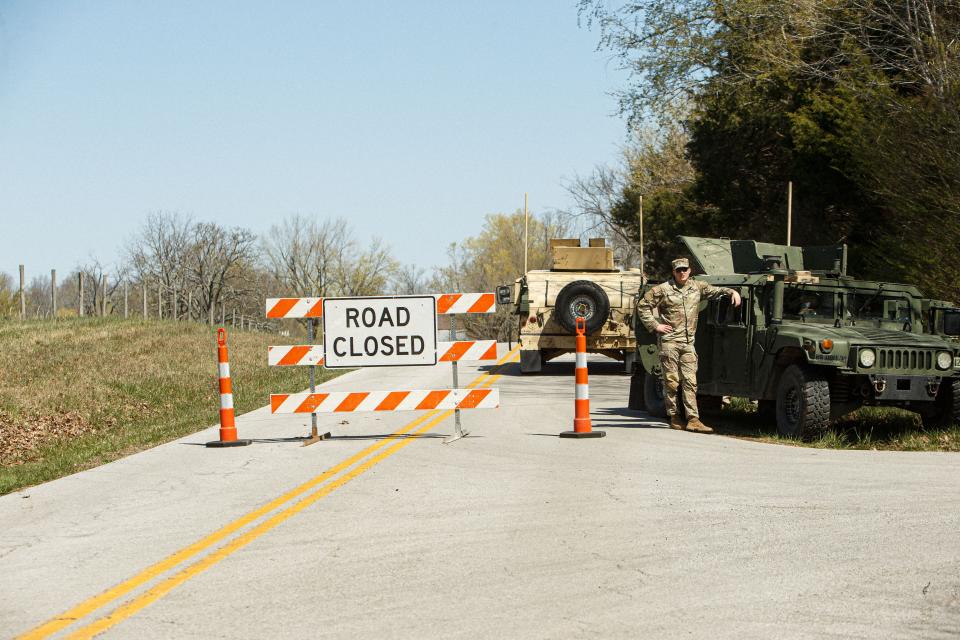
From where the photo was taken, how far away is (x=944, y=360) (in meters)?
12.4

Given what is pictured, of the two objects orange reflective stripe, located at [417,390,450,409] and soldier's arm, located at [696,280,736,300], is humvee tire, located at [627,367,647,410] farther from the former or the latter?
orange reflective stripe, located at [417,390,450,409]

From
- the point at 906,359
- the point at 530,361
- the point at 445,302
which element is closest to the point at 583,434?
the point at 445,302

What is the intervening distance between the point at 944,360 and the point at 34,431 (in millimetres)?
13254

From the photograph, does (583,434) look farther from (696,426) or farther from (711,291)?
(711,291)

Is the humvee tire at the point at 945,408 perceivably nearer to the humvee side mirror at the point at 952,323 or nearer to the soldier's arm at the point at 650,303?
the humvee side mirror at the point at 952,323

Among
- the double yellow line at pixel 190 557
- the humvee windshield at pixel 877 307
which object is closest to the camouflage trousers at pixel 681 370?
the humvee windshield at pixel 877 307

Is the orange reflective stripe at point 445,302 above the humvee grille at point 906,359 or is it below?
above

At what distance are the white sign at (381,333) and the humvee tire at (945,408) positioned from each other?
17.6 feet

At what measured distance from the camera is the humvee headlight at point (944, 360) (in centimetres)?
1241

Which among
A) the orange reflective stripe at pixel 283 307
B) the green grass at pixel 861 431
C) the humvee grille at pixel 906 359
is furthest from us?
the orange reflective stripe at pixel 283 307

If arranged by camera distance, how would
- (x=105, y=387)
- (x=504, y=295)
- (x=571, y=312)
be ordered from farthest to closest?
(x=571, y=312) < (x=504, y=295) < (x=105, y=387)

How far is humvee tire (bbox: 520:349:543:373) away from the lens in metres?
24.6

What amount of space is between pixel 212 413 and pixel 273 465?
24.8 ft

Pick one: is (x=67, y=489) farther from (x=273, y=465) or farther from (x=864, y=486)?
(x=864, y=486)
